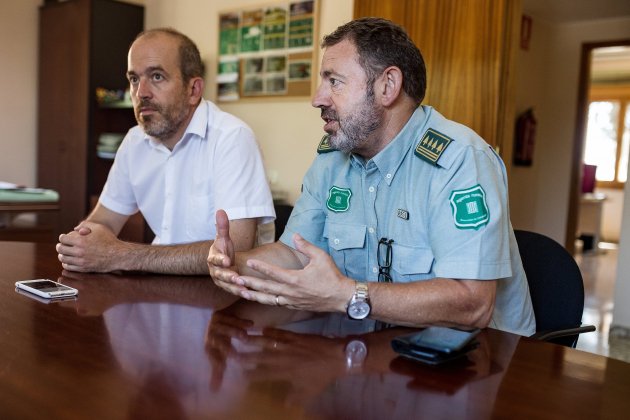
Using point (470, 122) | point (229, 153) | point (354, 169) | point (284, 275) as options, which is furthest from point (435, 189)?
point (470, 122)

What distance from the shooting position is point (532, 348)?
1.10 meters

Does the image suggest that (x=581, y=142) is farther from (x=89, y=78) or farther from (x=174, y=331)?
(x=174, y=331)

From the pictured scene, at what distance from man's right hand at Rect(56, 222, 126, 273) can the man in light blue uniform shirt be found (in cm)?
33

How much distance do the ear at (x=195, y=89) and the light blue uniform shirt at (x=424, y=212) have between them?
0.66 meters

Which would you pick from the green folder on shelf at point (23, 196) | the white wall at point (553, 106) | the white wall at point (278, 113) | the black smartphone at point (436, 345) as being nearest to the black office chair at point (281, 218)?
the black smartphone at point (436, 345)

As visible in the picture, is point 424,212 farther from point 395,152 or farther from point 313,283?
point 313,283

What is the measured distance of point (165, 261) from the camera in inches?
65.4

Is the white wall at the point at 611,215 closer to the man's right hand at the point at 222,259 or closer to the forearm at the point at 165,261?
the forearm at the point at 165,261

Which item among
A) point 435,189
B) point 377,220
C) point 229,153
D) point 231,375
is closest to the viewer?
point 231,375

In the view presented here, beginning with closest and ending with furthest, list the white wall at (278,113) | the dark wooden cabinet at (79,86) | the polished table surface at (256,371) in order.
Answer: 1. the polished table surface at (256,371)
2. the white wall at (278,113)
3. the dark wooden cabinet at (79,86)

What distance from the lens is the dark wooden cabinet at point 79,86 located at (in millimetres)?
4676

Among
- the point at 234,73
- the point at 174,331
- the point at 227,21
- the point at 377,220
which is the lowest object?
the point at 174,331

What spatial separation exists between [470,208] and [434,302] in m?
0.22

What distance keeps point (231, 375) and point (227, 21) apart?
391 centimetres
